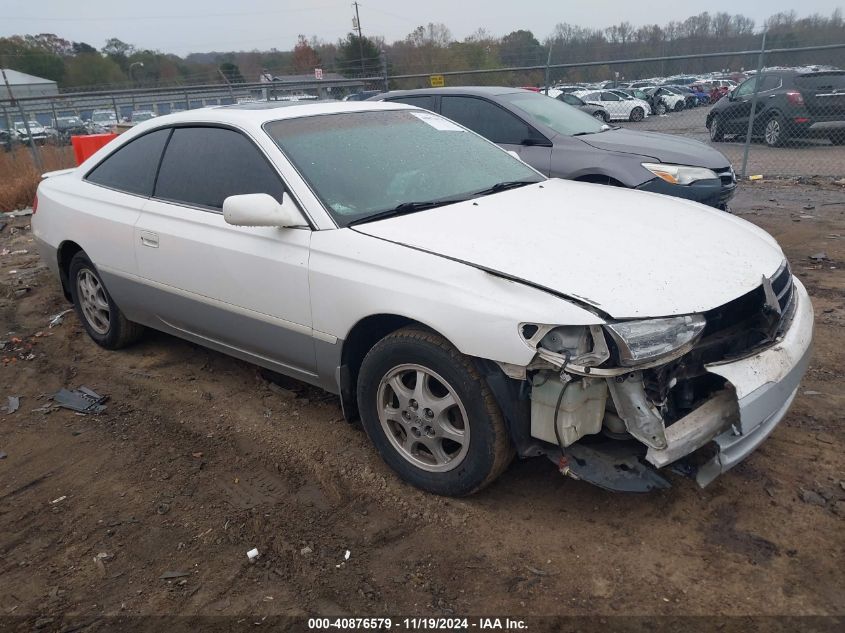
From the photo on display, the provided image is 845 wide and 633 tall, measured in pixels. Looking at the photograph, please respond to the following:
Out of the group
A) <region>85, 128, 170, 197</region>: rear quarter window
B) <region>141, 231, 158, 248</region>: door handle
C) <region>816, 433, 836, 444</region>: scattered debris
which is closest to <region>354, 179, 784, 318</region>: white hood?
<region>816, 433, 836, 444</region>: scattered debris

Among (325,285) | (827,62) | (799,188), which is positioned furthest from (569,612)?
(827,62)

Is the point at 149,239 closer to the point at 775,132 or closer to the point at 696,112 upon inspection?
Result: the point at 775,132

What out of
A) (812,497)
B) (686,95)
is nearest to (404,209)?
(812,497)

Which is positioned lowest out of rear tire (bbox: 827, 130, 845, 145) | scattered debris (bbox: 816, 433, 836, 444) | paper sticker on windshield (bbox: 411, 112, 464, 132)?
scattered debris (bbox: 816, 433, 836, 444)

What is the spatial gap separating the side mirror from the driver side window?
4158 mm

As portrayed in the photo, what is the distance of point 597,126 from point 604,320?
5.58 metres

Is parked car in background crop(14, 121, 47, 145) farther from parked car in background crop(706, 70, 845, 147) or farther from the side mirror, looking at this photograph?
parked car in background crop(706, 70, 845, 147)

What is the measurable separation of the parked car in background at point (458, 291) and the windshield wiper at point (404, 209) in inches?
0.5

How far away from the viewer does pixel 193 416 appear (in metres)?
3.93

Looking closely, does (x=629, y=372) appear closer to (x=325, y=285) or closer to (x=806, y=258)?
(x=325, y=285)

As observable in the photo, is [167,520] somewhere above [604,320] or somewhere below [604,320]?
below

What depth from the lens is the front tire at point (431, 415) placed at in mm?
2672

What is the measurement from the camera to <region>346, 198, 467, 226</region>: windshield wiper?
3.14 metres

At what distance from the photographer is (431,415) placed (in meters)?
2.86
